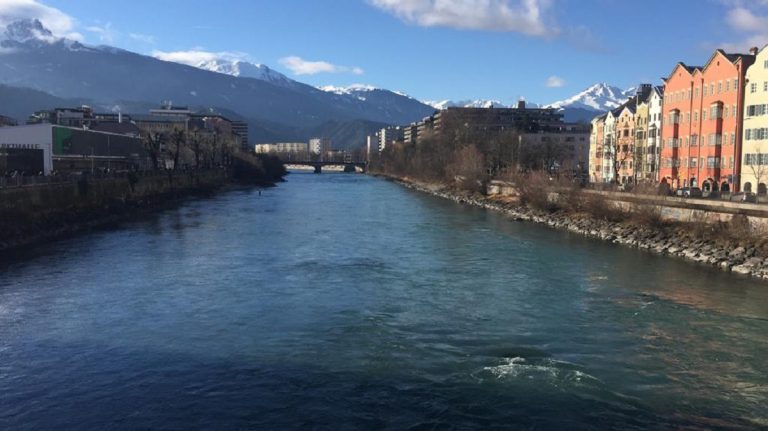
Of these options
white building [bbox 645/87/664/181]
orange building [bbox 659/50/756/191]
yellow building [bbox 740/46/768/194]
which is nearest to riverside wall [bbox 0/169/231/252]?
yellow building [bbox 740/46/768/194]

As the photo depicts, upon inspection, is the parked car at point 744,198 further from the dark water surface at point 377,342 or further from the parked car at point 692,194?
the dark water surface at point 377,342

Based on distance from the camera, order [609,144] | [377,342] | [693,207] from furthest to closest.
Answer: [609,144]
[693,207]
[377,342]

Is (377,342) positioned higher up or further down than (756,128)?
further down

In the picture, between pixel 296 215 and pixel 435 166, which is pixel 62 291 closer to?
pixel 296 215

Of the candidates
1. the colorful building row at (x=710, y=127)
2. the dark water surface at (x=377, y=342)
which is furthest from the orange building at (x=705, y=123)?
the dark water surface at (x=377, y=342)

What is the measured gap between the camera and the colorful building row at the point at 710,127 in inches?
1917

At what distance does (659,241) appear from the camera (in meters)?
34.6

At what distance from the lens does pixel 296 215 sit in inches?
2046

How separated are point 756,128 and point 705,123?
21.9ft

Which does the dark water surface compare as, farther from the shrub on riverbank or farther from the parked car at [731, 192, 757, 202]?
the shrub on riverbank

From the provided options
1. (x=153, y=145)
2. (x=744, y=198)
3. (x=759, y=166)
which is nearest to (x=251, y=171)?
(x=153, y=145)

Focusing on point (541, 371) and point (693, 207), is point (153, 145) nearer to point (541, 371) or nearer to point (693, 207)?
point (693, 207)

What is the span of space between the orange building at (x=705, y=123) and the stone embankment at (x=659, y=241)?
1487cm

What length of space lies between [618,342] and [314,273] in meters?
12.6
